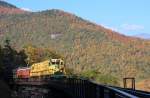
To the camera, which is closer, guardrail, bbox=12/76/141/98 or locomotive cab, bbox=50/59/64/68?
guardrail, bbox=12/76/141/98

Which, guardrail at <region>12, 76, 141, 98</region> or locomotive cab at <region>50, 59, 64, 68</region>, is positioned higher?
locomotive cab at <region>50, 59, 64, 68</region>

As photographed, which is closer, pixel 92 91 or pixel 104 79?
pixel 92 91

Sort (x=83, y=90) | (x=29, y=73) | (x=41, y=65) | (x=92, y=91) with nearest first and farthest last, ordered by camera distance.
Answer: (x=92, y=91), (x=83, y=90), (x=41, y=65), (x=29, y=73)

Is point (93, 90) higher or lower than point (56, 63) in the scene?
lower

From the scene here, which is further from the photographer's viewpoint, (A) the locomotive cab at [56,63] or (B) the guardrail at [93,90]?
(A) the locomotive cab at [56,63]

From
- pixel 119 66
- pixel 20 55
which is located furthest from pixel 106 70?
pixel 20 55

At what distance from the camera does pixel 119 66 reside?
611ft

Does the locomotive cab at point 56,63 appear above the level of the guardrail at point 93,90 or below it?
above

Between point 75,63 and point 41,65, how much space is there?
11443 cm

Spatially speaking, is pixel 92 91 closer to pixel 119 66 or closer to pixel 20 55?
pixel 20 55

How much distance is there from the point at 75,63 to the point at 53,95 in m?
141

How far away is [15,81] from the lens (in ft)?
284

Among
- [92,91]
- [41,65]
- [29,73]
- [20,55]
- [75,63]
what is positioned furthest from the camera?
[75,63]

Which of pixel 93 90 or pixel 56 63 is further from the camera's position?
pixel 56 63
